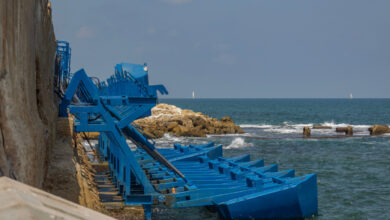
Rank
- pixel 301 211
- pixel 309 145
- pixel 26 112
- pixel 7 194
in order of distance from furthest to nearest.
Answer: pixel 309 145 < pixel 301 211 < pixel 26 112 < pixel 7 194

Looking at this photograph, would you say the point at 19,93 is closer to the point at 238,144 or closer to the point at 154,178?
the point at 154,178

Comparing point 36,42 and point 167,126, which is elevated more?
point 36,42

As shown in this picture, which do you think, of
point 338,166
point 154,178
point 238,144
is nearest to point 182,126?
point 238,144

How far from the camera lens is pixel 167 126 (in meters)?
47.9

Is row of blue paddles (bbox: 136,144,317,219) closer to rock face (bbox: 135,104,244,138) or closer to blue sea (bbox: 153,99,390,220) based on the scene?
blue sea (bbox: 153,99,390,220)

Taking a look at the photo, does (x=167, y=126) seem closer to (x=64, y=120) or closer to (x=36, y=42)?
(x=64, y=120)

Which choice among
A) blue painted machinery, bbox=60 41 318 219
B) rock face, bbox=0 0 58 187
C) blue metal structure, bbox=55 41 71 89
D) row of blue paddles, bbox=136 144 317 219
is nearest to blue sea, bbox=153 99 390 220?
row of blue paddles, bbox=136 144 317 219

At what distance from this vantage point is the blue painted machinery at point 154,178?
1114cm

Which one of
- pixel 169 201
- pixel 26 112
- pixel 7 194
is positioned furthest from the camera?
pixel 169 201

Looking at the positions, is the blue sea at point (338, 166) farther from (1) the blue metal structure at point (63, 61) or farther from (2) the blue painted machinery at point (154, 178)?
(1) the blue metal structure at point (63, 61)

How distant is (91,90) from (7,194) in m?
8.63

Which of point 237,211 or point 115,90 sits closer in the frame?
point 237,211

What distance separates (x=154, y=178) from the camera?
1392 cm

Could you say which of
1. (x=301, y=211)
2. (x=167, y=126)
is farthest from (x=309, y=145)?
(x=301, y=211)
